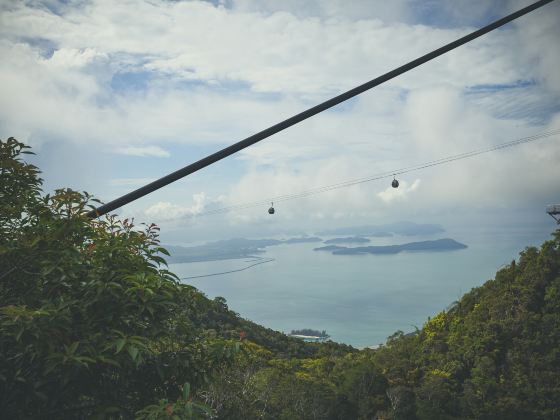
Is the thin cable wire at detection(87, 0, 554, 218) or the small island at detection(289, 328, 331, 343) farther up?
the thin cable wire at detection(87, 0, 554, 218)

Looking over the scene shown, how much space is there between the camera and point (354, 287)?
5586 inches

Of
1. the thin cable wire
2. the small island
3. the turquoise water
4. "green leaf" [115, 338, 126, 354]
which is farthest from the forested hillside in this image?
the turquoise water

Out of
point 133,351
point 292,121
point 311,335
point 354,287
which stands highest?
point 292,121

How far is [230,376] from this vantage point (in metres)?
10.8

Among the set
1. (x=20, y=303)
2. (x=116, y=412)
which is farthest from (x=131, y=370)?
(x=20, y=303)

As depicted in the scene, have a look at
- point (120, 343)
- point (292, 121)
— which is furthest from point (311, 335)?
point (292, 121)

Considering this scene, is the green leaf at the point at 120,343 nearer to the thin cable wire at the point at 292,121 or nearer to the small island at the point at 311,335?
the thin cable wire at the point at 292,121

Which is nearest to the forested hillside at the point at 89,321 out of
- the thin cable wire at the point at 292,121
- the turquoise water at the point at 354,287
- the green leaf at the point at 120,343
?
the green leaf at the point at 120,343

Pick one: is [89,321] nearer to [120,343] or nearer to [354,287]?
[120,343]

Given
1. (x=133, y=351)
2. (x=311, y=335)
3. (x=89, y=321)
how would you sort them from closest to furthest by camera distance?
(x=133, y=351) → (x=89, y=321) → (x=311, y=335)

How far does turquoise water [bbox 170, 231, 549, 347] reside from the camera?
88.0 m

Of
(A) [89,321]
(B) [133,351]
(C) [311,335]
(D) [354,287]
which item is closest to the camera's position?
(B) [133,351]

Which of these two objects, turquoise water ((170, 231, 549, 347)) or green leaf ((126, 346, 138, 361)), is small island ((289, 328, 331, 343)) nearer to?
turquoise water ((170, 231, 549, 347))

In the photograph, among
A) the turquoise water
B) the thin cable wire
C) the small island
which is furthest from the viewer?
the turquoise water
